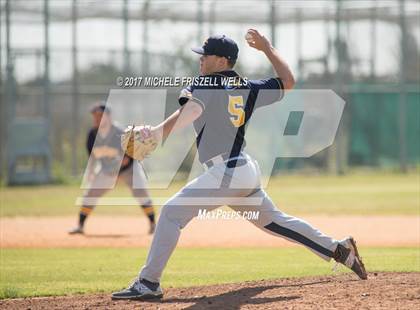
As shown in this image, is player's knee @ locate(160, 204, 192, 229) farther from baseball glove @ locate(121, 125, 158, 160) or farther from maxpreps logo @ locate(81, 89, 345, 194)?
maxpreps logo @ locate(81, 89, 345, 194)

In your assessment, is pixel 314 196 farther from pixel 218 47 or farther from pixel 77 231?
pixel 218 47

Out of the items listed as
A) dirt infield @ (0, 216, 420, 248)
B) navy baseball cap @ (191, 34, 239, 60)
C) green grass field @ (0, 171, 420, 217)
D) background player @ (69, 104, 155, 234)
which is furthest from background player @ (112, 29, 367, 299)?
→ green grass field @ (0, 171, 420, 217)

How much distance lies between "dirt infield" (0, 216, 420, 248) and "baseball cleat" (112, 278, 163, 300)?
5.10 metres

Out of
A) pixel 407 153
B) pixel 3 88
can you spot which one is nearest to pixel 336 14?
pixel 407 153

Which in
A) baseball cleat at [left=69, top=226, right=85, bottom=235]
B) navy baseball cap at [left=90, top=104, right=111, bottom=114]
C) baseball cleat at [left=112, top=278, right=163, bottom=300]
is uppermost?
navy baseball cap at [left=90, top=104, right=111, bottom=114]

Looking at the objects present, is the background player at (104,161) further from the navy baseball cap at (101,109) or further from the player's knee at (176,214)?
the player's knee at (176,214)

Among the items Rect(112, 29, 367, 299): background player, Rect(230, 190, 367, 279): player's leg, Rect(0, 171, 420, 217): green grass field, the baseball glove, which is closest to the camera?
the baseball glove

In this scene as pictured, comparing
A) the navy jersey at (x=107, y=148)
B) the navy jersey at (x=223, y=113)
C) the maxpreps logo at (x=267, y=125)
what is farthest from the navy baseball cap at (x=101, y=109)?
the maxpreps logo at (x=267, y=125)

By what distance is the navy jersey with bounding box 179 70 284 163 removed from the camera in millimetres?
7004

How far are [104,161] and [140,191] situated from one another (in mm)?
1249

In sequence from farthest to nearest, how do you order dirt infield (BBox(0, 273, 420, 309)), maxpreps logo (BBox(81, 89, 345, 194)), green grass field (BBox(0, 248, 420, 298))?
maxpreps logo (BBox(81, 89, 345, 194)) → green grass field (BBox(0, 248, 420, 298)) → dirt infield (BBox(0, 273, 420, 309))

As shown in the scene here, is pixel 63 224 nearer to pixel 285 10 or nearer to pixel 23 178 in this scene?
pixel 23 178

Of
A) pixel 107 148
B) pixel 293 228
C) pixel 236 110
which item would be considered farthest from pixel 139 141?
pixel 107 148

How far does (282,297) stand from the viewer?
6926 millimetres
